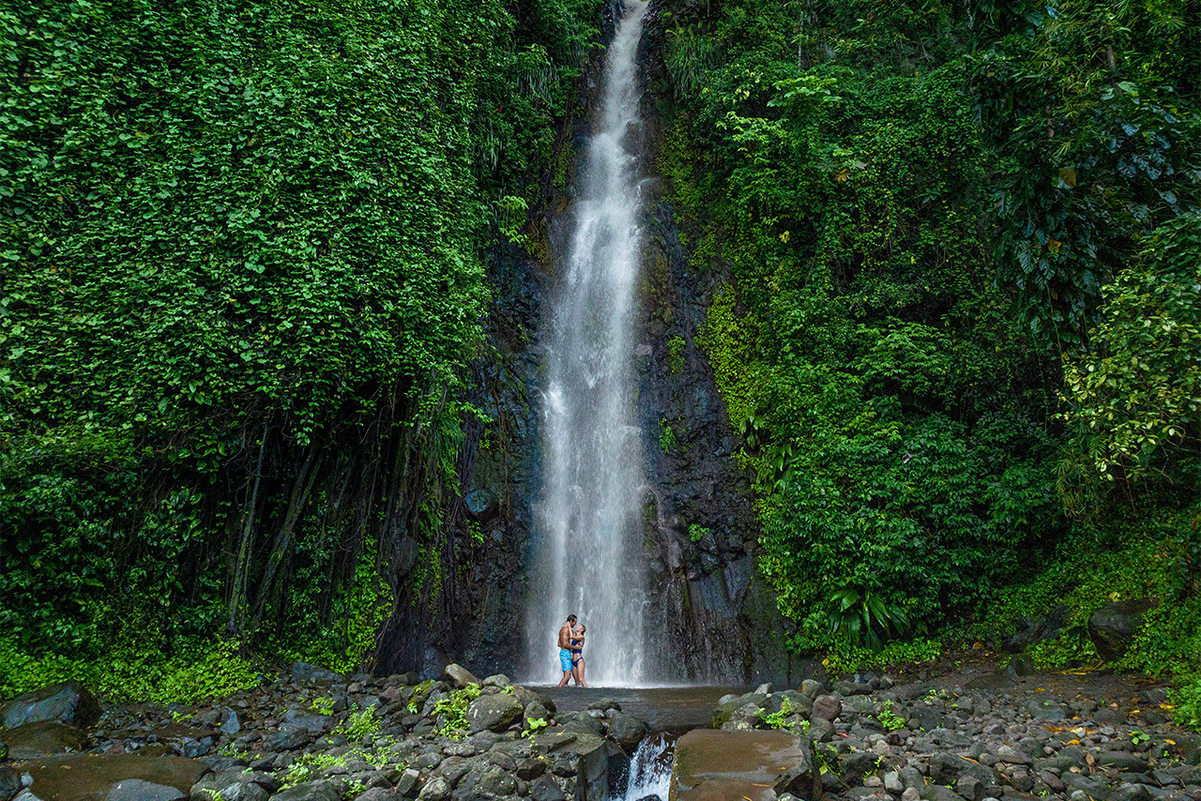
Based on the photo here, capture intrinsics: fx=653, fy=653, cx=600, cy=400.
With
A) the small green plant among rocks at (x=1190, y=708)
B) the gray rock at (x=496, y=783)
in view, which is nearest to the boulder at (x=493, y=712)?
the gray rock at (x=496, y=783)

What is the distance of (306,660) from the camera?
746cm

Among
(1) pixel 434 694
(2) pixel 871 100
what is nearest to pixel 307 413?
(1) pixel 434 694

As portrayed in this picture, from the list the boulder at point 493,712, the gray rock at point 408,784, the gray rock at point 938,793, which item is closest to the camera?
the gray rock at point 938,793

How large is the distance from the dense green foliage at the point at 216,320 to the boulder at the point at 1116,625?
8031mm

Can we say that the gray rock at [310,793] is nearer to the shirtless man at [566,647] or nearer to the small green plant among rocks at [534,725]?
the small green plant among rocks at [534,725]

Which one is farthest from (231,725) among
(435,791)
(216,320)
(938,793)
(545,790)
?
(938,793)

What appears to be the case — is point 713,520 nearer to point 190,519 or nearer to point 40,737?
point 190,519

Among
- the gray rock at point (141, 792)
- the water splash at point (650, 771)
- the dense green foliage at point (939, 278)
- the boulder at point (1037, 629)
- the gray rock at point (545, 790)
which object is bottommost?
the water splash at point (650, 771)

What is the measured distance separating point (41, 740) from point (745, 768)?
5376 mm

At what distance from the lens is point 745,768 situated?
4508 mm

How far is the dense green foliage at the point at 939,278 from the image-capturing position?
653 cm

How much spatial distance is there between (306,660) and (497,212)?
8.64 m

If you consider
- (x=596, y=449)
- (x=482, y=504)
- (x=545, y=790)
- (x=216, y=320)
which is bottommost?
(x=545, y=790)

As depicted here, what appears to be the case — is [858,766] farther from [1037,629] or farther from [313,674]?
[313,674]
